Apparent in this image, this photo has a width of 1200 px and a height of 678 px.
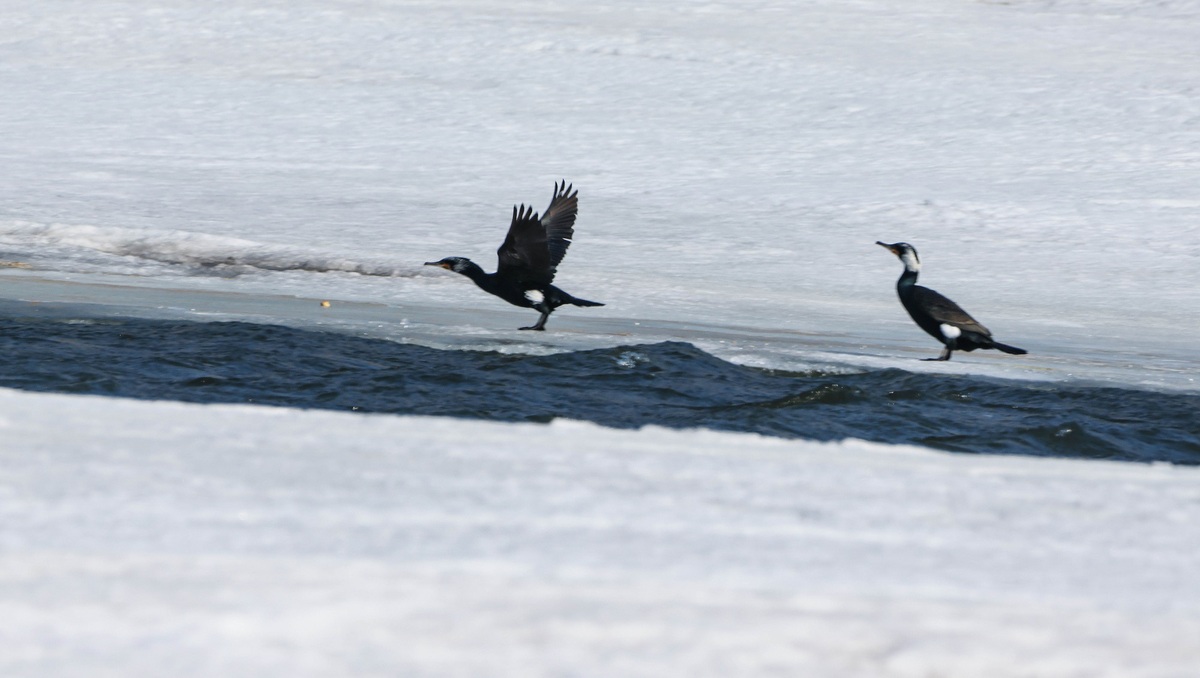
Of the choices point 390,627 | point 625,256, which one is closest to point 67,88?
point 625,256

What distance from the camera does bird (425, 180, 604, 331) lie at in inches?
294

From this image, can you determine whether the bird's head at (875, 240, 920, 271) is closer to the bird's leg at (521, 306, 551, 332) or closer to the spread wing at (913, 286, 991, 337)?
the spread wing at (913, 286, 991, 337)

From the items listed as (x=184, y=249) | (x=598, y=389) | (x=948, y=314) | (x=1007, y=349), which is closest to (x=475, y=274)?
(x=598, y=389)

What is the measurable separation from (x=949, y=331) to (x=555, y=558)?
5302mm

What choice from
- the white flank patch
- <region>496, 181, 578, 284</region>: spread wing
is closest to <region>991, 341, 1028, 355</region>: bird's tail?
the white flank patch

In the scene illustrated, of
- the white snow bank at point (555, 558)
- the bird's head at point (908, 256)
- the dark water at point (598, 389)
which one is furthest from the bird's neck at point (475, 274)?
the white snow bank at point (555, 558)

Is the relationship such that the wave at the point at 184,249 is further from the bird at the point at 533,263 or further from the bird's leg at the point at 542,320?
the bird's leg at the point at 542,320

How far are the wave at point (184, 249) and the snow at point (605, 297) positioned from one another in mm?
34

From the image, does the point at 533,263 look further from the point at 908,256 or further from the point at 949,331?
the point at 949,331

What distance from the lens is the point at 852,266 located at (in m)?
9.44

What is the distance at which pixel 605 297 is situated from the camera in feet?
27.9

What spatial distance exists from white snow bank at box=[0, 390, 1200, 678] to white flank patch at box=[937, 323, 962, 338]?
4.16 m

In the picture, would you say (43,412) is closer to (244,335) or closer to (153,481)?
(153,481)

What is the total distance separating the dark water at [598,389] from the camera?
18.2ft
